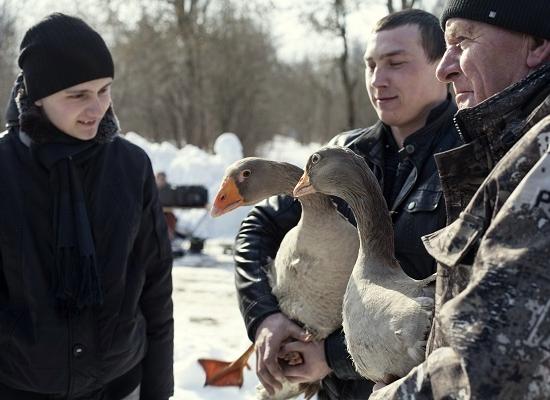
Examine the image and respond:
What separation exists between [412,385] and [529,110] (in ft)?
1.92

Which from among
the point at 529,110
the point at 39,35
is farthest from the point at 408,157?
the point at 39,35

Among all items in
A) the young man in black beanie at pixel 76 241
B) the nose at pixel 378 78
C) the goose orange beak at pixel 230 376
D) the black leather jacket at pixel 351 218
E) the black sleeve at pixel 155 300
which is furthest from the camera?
the goose orange beak at pixel 230 376

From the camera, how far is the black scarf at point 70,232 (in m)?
2.30

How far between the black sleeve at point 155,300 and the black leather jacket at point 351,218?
37cm

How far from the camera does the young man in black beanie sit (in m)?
2.27

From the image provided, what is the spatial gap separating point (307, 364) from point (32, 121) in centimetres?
142

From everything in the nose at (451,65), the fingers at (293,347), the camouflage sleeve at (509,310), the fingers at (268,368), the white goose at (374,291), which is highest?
the nose at (451,65)

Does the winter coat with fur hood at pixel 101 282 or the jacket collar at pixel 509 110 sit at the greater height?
the jacket collar at pixel 509 110

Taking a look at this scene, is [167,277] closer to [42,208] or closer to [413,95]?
[42,208]

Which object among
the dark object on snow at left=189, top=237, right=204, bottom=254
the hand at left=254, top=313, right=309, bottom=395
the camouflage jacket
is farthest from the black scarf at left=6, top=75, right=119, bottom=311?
the dark object on snow at left=189, top=237, right=204, bottom=254

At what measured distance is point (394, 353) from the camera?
155cm

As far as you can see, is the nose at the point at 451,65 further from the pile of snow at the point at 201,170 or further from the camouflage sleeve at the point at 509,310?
the pile of snow at the point at 201,170

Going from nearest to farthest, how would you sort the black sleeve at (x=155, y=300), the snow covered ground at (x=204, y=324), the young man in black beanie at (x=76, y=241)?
the young man in black beanie at (x=76, y=241), the black sleeve at (x=155, y=300), the snow covered ground at (x=204, y=324)

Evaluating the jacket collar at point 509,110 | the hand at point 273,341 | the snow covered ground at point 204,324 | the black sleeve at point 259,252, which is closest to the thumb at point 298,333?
the hand at point 273,341
